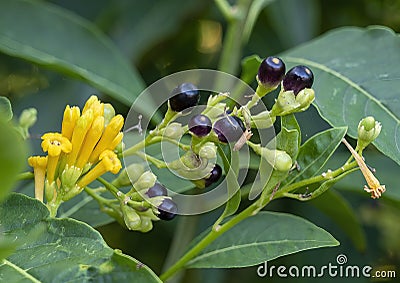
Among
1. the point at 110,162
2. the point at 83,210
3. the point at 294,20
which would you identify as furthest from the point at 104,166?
the point at 294,20

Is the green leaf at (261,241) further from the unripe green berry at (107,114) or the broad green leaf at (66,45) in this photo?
the broad green leaf at (66,45)

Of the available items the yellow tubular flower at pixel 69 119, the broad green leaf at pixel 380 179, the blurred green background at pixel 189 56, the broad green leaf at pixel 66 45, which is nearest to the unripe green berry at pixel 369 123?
the yellow tubular flower at pixel 69 119

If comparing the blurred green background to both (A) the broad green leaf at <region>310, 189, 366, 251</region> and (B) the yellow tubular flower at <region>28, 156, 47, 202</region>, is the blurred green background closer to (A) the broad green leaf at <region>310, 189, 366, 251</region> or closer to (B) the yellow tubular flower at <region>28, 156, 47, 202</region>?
(A) the broad green leaf at <region>310, 189, 366, 251</region>

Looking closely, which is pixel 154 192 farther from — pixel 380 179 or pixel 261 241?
pixel 380 179

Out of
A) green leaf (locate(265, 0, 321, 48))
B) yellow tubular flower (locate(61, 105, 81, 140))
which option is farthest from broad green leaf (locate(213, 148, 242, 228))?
green leaf (locate(265, 0, 321, 48))

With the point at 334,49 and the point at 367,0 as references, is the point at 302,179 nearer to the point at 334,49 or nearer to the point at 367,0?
the point at 334,49

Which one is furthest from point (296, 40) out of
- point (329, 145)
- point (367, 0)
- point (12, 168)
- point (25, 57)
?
point (12, 168)
